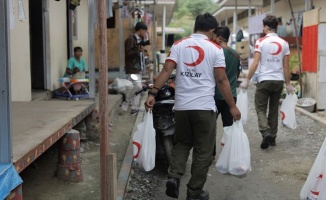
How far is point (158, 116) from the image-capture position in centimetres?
568

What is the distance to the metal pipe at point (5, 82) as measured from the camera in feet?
10.1

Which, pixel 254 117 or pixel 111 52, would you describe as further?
pixel 111 52

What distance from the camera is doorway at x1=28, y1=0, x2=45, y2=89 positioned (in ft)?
29.7

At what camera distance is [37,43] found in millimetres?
9117

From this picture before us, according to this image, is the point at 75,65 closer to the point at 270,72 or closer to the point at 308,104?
the point at 270,72

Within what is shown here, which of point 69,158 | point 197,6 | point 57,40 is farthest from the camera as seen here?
point 197,6

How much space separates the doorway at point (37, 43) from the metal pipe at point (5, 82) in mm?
6130

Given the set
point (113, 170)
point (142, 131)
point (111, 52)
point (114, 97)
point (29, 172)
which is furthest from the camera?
point (111, 52)

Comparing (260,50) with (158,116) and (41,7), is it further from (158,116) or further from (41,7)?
(41,7)

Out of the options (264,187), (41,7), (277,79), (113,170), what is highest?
(41,7)

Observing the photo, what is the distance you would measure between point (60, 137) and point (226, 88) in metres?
1.79

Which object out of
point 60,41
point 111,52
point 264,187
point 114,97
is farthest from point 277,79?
point 111,52

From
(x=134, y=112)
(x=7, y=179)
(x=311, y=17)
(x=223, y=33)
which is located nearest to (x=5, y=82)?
(x=7, y=179)

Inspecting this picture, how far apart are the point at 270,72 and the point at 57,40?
503 centimetres
